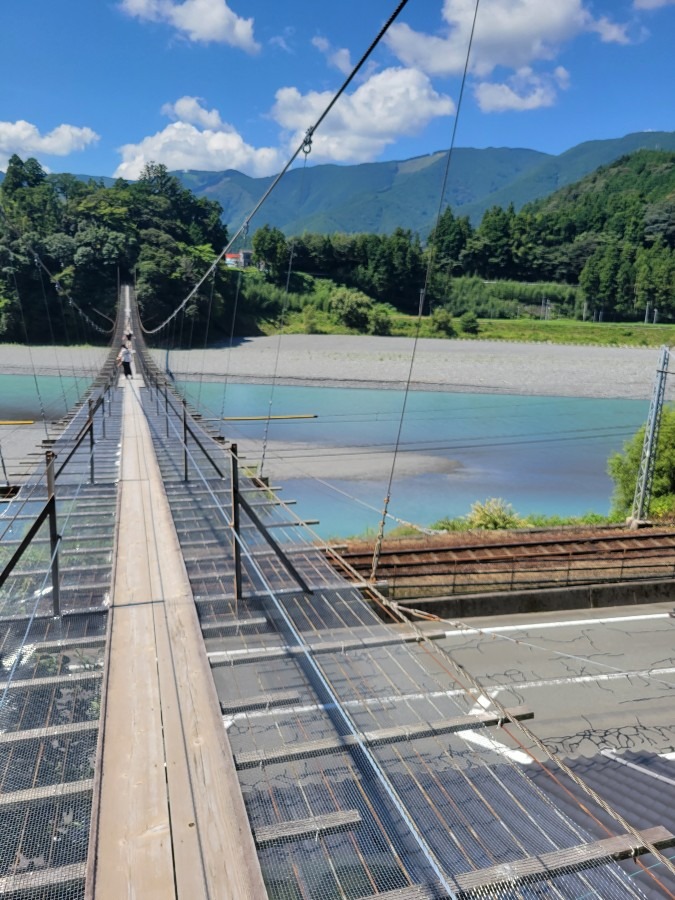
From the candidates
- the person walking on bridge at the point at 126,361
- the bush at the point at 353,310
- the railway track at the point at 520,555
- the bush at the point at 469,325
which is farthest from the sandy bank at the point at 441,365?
the railway track at the point at 520,555

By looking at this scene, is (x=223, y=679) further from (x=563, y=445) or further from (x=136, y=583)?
(x=563, y=445)

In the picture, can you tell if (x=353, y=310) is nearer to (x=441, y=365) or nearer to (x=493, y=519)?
(x=441, y=365)

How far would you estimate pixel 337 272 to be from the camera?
123 feet

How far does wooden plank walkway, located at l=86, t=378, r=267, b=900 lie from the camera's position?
45.9 inches

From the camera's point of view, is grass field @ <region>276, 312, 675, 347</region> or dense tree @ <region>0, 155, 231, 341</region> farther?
grass field @ <region>276, 312, 675, 347</region>

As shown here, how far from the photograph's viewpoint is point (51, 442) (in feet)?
17.6

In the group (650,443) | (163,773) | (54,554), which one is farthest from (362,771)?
(650,443)

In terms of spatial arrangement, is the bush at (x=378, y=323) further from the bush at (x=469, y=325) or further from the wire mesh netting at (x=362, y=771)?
the wire mesh netting at (x=362, y=771)

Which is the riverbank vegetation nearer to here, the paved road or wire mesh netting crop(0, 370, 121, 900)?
the paved road

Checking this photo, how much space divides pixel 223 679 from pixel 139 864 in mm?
675

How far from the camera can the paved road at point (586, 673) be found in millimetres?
3533

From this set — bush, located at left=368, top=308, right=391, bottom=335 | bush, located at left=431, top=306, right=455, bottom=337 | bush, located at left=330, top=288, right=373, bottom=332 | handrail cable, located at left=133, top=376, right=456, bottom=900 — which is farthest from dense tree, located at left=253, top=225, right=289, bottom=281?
handrail cable, located at left=133, top=376, right=456, bottom=900

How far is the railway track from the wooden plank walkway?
3026 mm

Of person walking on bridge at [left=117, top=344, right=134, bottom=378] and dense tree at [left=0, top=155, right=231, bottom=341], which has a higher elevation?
dense tree at [left=0, top=155, right=231, bottom=341]
